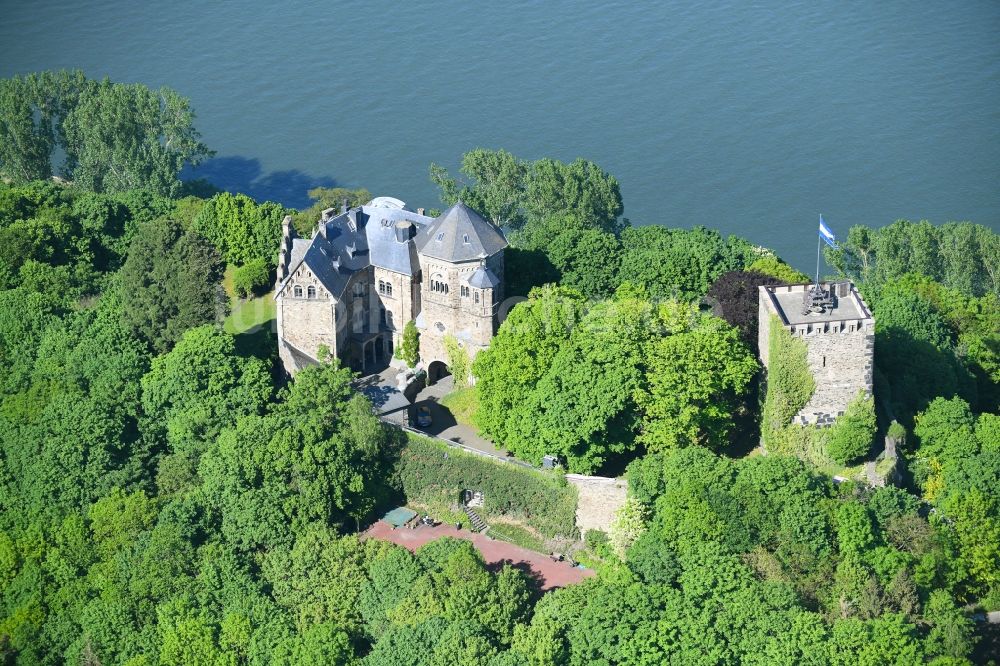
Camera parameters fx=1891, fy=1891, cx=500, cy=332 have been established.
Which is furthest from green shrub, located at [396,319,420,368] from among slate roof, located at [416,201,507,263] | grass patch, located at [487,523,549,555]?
grass patch, located at [487,523,549,555]

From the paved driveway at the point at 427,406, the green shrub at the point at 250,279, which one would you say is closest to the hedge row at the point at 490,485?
the paved driveway at the point at 427,406

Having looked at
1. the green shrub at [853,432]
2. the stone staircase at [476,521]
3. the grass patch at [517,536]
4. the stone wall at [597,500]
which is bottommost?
the grass patch at [517,536]

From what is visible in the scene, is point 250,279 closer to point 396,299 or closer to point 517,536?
point 396,299

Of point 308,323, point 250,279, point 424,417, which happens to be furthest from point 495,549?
point 250,279

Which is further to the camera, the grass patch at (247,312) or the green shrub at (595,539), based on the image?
the grass patch at (247,312)

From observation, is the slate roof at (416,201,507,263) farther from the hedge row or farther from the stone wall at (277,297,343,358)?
the hedge row

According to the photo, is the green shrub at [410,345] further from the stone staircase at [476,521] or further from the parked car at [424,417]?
the stone staircase at [476,521]

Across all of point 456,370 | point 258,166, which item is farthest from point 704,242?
point 258,166
